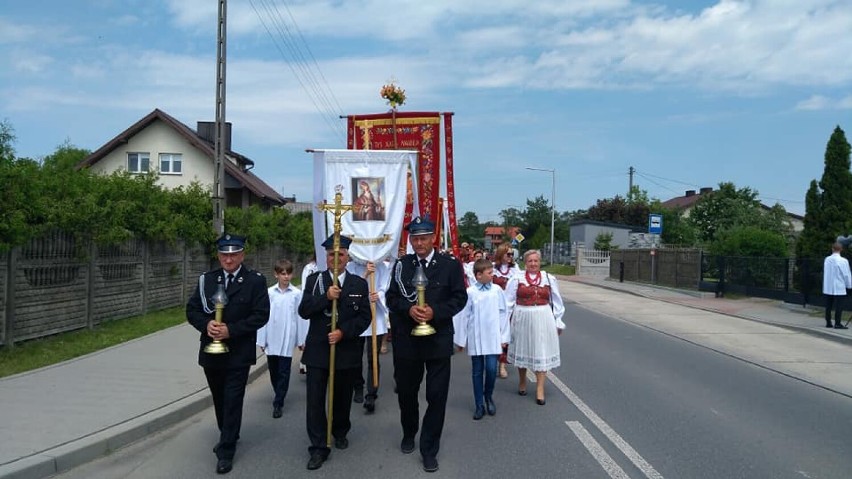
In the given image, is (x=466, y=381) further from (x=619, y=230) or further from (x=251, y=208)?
(x=619, y=230)

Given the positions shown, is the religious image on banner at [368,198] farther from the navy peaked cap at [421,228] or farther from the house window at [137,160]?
the house window at [137,160]

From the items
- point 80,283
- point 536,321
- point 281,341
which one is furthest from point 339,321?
point 80,283

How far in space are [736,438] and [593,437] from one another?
135cm

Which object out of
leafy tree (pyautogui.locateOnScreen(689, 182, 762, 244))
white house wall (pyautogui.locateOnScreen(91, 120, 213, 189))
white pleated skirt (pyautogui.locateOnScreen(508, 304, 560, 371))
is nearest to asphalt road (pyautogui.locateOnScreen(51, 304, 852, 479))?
white pleated skirt (pyautogui.locateOnScreen(508, 304, 560, 371))

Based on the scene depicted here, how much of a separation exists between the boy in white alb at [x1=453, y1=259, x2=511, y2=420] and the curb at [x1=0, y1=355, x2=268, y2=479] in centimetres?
292

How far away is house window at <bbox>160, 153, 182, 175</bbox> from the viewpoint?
3700 cm

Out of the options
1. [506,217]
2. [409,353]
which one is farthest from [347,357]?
[506,217]

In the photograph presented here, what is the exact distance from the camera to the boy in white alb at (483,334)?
7.16m

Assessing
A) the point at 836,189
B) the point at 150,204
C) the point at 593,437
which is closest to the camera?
the point at 593,437

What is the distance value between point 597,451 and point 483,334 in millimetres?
1817

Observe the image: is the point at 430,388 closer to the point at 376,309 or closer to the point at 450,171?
the point at 376,309

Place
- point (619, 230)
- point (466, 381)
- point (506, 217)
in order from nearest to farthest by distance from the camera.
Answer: point (466, 381)
point (619, 230)
point (506, 217)

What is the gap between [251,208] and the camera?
23906mm

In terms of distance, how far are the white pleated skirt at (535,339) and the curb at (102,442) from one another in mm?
3542
